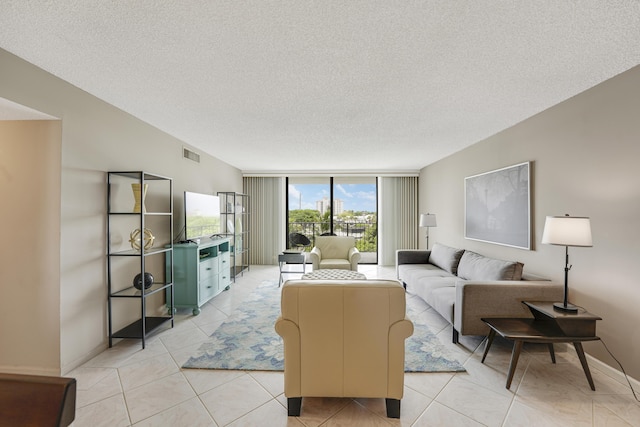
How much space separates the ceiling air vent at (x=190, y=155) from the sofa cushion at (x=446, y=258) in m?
4.29

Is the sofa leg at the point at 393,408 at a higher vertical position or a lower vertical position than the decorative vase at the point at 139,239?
lower

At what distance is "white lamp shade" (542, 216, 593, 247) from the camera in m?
2.00

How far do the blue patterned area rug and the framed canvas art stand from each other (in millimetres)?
1533

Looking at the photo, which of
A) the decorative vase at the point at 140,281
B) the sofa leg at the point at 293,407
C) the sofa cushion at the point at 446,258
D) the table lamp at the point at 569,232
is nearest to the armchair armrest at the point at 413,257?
the sofa cushion at the point at 446,258

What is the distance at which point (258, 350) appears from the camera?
2629 millimetres

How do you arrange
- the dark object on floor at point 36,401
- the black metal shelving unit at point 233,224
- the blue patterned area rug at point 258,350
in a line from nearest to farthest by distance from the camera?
the dark object on floor at point 36,401 → the blue patterned area rug at point 258,350 → the black metal shelving unit at point 233,224

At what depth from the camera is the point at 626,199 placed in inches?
81.7

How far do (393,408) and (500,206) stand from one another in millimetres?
2846

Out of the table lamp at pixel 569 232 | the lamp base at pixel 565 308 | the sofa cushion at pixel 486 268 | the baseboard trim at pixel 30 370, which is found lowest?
the baseboard trim at pixel 30 370

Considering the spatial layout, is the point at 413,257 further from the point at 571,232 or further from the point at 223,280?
the point at 223,280

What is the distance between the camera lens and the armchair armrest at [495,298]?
8.01 feet

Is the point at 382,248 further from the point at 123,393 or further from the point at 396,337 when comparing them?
the point at 123,393

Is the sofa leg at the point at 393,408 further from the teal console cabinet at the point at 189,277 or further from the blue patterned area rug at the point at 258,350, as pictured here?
the teal console cabinet at the point at 189,277

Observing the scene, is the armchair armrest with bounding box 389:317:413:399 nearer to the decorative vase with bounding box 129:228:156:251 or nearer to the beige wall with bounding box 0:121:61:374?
the decorative vase with bounding box 129:228:156:251
